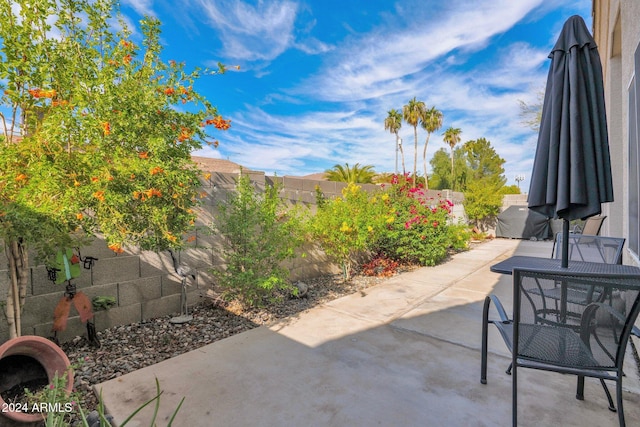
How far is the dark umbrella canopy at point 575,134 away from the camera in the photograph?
2.00 m

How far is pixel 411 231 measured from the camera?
6566 mm

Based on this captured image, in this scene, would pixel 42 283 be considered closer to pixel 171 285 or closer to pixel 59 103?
pixel 171 285

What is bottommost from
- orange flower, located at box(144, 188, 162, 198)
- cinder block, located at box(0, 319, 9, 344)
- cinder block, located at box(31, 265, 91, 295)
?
cinder block, located at box(0, 319, 9, 344)

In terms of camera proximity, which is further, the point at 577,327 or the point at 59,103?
the point at 59,103

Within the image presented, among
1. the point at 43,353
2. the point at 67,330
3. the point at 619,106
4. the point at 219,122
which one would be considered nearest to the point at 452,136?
the point at 619,106

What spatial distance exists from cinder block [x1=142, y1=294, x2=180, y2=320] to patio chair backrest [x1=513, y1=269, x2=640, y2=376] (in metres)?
3.37

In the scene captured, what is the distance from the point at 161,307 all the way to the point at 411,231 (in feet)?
16.1

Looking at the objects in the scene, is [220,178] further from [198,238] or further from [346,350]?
[346,350]

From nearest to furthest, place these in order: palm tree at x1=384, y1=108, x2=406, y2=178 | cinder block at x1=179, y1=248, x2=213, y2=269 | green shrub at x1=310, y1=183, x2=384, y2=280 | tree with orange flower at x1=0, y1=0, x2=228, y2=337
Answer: tree with orange flower at x1=0, y1=0, x2=228, y2=337 < cinder block at x1=179, y1=248, x2=213, y2=269 < green shrub at x1=310, y1=183, x2=384, y2=280 < palm tree at x1=384, y1=108, x2=406, y2=178

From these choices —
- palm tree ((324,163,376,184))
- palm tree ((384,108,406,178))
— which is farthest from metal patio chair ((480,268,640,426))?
palm tree ((384,108,406,178))

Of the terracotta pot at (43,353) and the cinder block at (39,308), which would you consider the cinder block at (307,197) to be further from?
the terracotta pot at (43,353)

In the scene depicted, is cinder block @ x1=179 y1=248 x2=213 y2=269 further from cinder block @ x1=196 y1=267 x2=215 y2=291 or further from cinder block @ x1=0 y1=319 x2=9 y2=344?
cinder block @ x1=0 y1=319 x2=9 y2=344

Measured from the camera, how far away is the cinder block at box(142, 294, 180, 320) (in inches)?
132

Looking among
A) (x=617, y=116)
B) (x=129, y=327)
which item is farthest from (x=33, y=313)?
(x=617, y=116)
